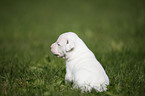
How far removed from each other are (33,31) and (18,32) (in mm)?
735

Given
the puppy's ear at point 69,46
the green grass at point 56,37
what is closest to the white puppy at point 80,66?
the puppy's ear at point 69,46

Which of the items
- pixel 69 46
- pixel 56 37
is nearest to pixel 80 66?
pixel 69 46

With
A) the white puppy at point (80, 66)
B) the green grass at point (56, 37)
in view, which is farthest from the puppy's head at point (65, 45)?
the green grass at point (56, 37)

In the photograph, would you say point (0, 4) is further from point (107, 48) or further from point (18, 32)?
point (107, 48)

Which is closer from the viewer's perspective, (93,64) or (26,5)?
(93,64)

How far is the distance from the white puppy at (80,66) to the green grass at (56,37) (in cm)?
15

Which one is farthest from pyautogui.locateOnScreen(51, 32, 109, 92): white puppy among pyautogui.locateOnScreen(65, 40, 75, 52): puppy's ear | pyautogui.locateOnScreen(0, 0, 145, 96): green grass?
pyautogui.locateOnScreen(0, 0, 145, 96): green grass

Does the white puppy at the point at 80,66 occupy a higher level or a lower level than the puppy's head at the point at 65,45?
lower

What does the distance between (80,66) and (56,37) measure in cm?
479

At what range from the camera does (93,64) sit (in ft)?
8.66

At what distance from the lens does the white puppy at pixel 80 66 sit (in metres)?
2.43

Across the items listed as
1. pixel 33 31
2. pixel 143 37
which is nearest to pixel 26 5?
pixel 33 31

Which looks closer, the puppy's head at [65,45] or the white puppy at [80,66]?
the white puppy at [80,66]

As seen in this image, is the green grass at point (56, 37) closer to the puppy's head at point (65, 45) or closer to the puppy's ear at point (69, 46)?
the puppy's head at point (65, 45)
